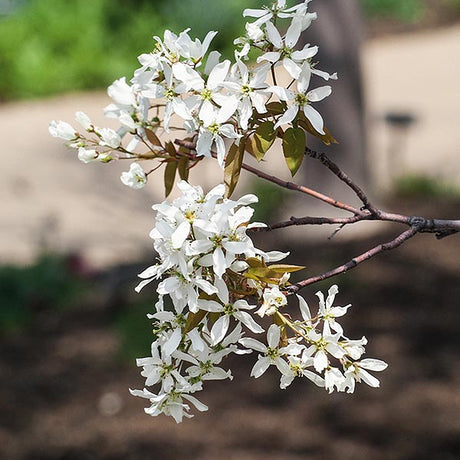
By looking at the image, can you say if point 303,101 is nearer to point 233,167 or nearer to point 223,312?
point 233,167

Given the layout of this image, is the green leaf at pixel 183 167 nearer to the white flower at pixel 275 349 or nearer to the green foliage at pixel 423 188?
the white flower at pixel 275 349

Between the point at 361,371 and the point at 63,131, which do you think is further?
the point at 63,131

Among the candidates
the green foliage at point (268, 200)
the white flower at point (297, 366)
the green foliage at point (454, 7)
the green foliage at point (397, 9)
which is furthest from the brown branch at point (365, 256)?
the green foliage at point (454, 7)

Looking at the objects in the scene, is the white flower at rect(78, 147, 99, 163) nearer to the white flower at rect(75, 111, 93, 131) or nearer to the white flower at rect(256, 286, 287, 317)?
the white flower at rect(75, 111, 93, 131)

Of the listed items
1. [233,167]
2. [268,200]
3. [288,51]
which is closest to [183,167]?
[233,167]

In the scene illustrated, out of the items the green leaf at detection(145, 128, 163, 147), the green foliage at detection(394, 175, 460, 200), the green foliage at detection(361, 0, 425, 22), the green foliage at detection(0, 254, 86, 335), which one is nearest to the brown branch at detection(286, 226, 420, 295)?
the green leaf at detection(145, 128, 163, 147)
